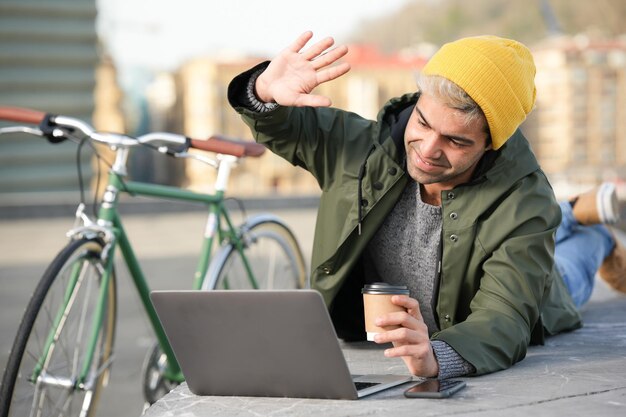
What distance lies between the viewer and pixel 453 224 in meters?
2.30

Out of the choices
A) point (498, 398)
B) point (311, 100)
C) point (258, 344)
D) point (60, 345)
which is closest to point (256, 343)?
point (258, 344)

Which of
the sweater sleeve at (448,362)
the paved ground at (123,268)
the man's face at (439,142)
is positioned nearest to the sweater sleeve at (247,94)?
the man's face at (439,142)

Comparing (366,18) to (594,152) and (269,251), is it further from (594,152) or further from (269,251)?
(269,251)

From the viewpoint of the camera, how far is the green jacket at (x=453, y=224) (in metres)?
2.18

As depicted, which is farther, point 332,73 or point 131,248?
point 131,248

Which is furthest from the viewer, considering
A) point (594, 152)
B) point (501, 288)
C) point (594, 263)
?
point (594, 152)

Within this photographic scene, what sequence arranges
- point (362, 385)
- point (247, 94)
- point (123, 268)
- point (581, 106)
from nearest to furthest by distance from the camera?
point (362, 385)
point (247, 94)
point (123, 268)
point (581, 106)

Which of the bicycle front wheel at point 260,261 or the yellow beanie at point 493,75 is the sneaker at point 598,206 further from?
the yellow beanie at point 493,75

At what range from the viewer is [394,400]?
5.95ft

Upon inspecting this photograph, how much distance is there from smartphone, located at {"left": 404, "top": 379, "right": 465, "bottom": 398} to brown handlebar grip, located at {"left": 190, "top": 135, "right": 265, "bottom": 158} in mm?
1295

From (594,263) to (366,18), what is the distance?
116 meters

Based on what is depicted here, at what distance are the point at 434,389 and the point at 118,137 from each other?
1.31 m

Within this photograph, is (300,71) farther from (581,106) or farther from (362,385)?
(581,106)

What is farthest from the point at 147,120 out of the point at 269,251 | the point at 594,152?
the point at 269,251
